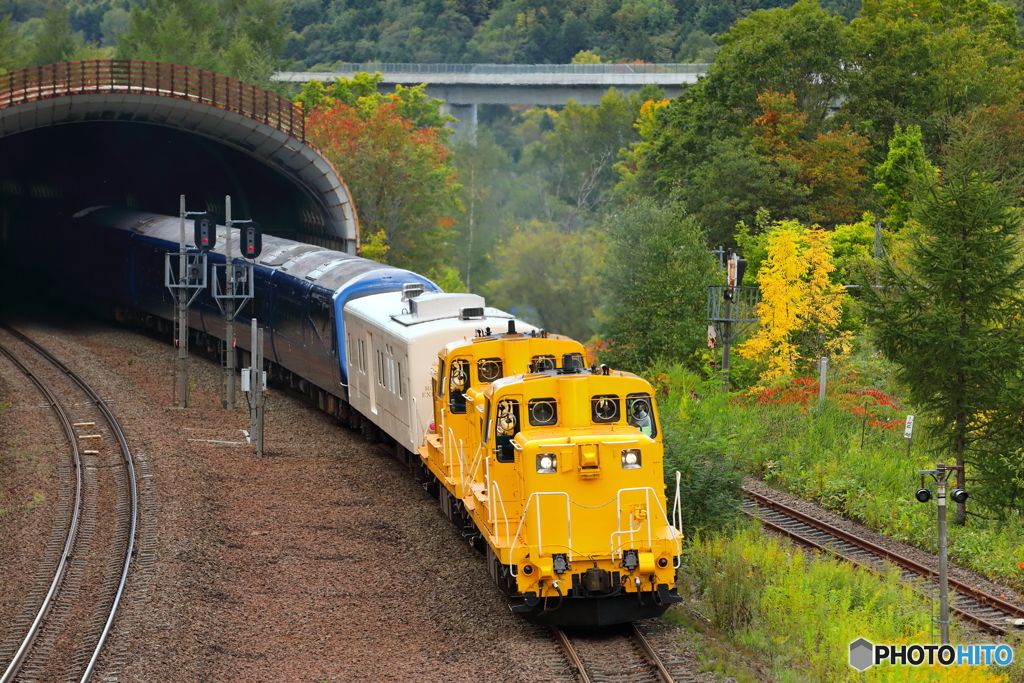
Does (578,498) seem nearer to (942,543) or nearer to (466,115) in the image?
(942,543)

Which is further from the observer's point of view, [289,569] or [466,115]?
[466,115]

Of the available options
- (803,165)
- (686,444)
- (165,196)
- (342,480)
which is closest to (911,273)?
(686,444)

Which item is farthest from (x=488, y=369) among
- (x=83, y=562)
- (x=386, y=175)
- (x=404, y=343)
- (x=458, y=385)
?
(x=386, y=175)

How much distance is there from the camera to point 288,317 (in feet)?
96.1

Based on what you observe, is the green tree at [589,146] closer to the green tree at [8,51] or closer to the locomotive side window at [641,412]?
the green tree at [8,51]

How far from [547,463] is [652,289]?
2296 centimetres

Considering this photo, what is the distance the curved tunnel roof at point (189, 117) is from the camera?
37.7 meters

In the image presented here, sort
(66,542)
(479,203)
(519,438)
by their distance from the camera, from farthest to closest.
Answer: (479,203)
(66,542)
(519,438)

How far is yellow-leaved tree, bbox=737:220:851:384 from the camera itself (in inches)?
1330

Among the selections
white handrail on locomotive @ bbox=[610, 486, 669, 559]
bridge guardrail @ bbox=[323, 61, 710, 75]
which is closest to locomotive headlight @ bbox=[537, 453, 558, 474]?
white handrail on locomotive @ bbox=[610, 486, 669, 559]

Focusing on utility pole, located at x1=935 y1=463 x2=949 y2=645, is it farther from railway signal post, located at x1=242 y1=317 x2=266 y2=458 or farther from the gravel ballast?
railway signal post, located at x1=242 y1=317 x2=266 y2=458

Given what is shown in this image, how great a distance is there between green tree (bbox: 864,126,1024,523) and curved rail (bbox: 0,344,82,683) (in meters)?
14.9

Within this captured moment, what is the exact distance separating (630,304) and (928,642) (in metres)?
22.1

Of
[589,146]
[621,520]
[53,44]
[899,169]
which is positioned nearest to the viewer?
[621,520]
